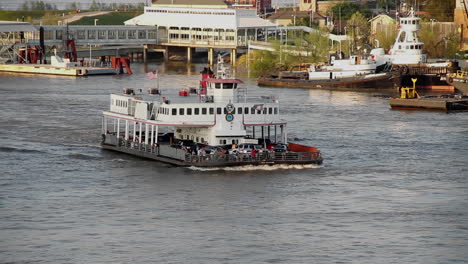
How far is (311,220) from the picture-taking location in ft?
157

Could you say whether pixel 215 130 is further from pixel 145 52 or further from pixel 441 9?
A: pixel 145 52

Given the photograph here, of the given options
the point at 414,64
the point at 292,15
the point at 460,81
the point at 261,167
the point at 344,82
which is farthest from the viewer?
the point at 292,15

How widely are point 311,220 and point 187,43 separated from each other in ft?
391

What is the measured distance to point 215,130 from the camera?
59625 millimetres

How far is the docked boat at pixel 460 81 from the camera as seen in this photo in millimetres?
102750

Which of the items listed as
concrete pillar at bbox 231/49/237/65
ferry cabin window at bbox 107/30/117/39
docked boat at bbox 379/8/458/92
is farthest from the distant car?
ferry cabin window at bbox 107/30/117/39

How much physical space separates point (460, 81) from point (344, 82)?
47.8 feet

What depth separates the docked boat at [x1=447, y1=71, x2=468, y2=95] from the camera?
337 feet

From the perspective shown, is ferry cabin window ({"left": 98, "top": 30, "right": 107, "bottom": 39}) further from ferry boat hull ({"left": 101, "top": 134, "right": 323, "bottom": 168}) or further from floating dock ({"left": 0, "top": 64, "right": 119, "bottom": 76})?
ferry boat hull ({"left": 101, "top": 134, "right": 323, "bottom": 168})

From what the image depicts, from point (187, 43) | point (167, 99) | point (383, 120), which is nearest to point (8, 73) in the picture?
point (187, 43)

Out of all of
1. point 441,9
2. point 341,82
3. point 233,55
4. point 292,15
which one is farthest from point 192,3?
point 341,82

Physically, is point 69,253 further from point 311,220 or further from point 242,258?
point 311,220

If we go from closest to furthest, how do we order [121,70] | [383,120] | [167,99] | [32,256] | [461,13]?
[32,256]
[167,99]
[383,120]
[121,70]
[461,13]

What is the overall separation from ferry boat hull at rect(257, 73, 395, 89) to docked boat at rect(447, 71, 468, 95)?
8.05 meters
